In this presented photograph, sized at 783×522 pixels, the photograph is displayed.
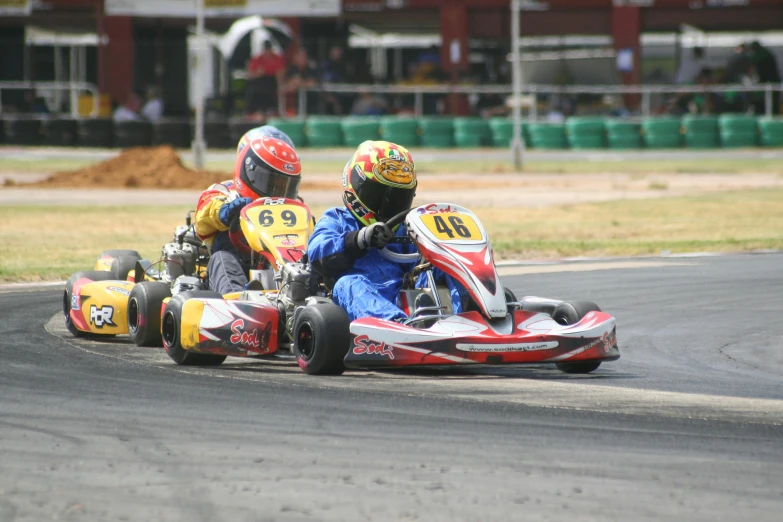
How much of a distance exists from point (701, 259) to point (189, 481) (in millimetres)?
9248

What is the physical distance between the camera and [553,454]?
4.67m

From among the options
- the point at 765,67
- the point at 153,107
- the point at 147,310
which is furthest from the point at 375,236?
the point at 153,107

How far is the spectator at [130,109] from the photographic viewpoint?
3291 cm

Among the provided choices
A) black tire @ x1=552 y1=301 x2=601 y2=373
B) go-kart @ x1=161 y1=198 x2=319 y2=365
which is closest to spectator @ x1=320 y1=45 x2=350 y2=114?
go-kart @ x1=161 y1=198 x2=319 y2=365

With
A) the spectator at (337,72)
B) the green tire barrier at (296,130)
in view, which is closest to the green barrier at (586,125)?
the spectator at (337,72)

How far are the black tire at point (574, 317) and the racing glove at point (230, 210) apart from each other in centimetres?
208

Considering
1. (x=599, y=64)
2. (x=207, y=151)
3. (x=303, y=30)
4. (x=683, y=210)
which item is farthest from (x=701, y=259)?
(x=303, y=30)

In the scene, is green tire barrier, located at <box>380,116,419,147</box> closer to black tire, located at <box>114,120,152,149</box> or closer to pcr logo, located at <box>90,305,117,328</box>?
black tire, located at <box>114,120,152,149</box>

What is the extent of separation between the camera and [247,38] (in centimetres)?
3538

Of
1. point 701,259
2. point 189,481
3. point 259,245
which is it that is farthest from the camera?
point 701,259

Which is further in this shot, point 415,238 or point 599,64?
point 599,64

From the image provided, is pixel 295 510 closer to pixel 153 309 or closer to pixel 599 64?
pixel 153 309

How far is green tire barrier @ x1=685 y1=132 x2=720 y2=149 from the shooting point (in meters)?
30.5

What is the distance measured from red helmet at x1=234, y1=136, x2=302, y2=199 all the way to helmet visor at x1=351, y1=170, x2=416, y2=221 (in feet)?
3.99
